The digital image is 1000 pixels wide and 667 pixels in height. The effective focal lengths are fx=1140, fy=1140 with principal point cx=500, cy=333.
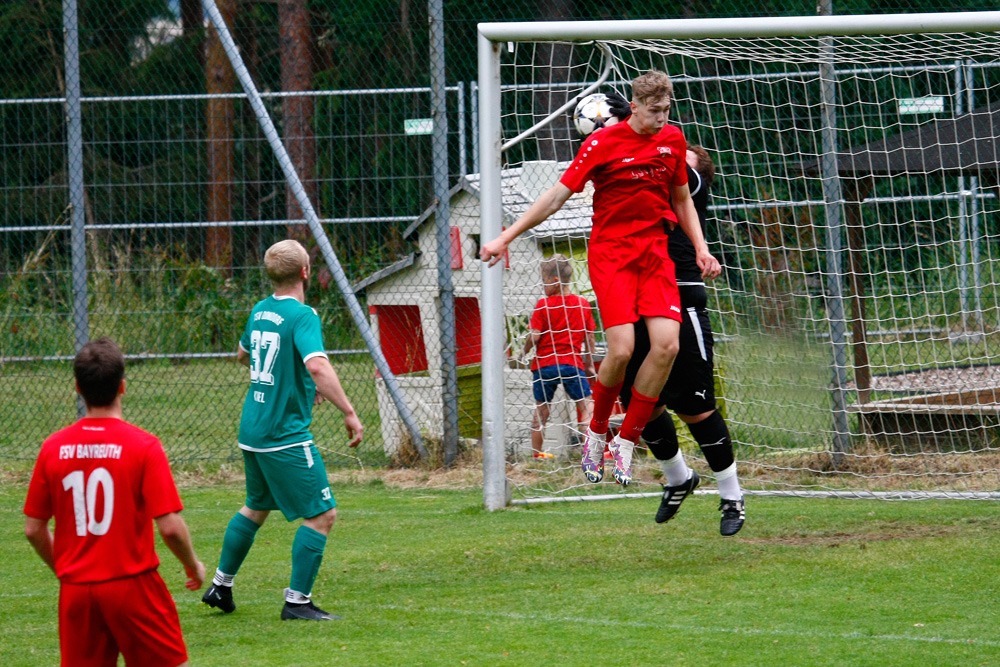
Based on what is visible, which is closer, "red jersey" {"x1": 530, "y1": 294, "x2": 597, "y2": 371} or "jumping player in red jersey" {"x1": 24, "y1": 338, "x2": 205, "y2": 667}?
"jumping player in red jersey" {"x1": 24, "y1": 338, "x2": 205, "y2": 667}

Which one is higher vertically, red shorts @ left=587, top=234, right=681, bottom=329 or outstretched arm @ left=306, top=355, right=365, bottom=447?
red shorts @ left=587, top=234, right=681, bottom=329

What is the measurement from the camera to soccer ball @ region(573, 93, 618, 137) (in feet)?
22.5

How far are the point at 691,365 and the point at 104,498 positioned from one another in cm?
361

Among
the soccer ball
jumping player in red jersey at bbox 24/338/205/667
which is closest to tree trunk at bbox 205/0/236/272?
the soccer ball

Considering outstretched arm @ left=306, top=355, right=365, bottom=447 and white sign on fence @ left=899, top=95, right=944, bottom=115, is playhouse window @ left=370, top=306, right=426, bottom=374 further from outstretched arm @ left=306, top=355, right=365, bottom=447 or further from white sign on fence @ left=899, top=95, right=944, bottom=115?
outstretched arm @ left=306, top=355, right=365, bottom=447

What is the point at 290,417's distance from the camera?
5.18 meters

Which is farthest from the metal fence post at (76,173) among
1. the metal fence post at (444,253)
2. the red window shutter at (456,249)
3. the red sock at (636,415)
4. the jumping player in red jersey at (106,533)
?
the jumping player in red jersey at (106,533)

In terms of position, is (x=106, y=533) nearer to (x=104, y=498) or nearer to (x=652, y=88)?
(x=104, y=498)

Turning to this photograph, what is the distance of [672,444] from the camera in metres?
6.38

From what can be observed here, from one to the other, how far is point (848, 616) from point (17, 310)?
36.2 ft

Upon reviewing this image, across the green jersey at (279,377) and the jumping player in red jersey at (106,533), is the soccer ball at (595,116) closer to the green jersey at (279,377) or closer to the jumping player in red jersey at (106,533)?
the green jersey at (279,377)

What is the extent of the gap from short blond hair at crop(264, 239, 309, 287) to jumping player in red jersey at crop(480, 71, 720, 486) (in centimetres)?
108

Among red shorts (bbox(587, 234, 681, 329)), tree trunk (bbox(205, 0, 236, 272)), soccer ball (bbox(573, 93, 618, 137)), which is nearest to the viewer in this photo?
red shorts (bbox(587, 234, 681, 329))

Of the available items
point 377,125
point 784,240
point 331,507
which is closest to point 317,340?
point 331,507
